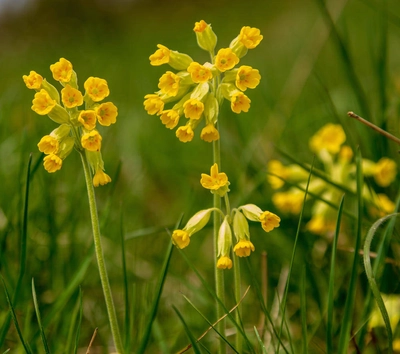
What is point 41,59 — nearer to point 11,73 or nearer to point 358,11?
point 11,73

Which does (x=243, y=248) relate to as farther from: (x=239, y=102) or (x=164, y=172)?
(x=164, y=172)

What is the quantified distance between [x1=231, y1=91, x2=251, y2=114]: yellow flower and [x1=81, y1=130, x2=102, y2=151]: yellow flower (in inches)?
12.5

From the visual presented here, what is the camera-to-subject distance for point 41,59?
8.40 m

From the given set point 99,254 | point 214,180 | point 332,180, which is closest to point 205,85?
point 214,180

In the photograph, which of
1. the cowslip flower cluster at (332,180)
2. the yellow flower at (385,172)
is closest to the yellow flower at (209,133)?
the cowslip flower cluster at (332,180)

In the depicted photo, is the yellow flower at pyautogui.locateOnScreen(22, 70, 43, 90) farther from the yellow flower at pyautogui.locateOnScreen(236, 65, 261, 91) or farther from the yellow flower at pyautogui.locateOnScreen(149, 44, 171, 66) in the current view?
the yellow flower at pyautogui.locateOnScreen(236, 65, 261, 91)

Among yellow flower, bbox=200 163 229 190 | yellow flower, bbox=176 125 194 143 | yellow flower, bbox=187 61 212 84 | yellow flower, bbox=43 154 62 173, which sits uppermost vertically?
yellow flower, bbox=187 61 212 84

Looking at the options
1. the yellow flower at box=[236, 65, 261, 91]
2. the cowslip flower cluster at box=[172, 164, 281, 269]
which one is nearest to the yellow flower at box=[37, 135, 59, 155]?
the cowslip flower cluster at box=[172, 164, 281, 269]

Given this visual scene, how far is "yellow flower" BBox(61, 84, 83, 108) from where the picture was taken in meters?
1.27

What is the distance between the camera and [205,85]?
4.51ft

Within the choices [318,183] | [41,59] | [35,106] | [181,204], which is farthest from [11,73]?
[35,106]

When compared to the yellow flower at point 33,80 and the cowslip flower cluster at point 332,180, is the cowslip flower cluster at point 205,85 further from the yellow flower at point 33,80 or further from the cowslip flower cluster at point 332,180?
the cowslip flower cluster at point 332,180

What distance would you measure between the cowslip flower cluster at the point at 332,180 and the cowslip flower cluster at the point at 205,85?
687 millimetres

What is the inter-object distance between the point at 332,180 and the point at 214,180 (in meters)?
1.00
